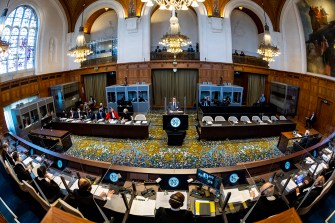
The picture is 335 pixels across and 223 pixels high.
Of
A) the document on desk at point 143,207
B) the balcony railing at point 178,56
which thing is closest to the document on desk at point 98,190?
the document on desk at point 143,207

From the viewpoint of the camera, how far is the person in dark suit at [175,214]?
279cm

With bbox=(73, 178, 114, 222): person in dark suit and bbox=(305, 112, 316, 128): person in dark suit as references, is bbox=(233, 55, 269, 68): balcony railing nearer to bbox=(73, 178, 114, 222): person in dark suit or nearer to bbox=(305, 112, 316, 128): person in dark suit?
bbox=(305, 112, 316, 128): person in dark suit

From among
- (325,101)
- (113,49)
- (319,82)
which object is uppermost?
(113,49)

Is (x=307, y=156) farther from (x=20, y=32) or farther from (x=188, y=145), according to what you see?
(x=20, y=32)

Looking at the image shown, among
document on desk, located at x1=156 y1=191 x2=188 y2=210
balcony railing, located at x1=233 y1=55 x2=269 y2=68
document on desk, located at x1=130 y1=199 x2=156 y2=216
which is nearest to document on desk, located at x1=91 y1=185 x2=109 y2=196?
document on desk, located at x1=130 y1=199 x2=156 y2=216

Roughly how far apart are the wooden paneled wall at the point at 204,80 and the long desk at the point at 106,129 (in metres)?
3.25

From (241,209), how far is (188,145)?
5797 mm

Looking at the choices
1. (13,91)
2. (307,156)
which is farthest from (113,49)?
(307,156)

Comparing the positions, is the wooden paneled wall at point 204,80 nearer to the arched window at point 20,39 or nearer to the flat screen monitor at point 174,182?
the arched window at point 20,39

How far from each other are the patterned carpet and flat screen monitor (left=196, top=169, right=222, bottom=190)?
11.3 ft

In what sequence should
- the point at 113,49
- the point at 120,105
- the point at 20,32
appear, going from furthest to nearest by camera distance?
1. the point at 113,49
2. the point at 120,105
3. the point at 20,32

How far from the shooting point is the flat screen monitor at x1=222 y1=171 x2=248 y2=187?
4.40m

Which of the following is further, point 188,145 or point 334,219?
point 188,145

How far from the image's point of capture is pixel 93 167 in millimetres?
5039
